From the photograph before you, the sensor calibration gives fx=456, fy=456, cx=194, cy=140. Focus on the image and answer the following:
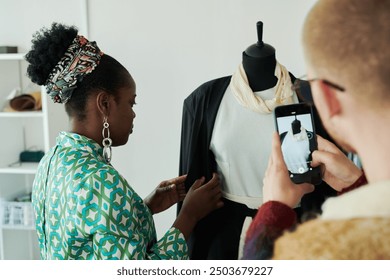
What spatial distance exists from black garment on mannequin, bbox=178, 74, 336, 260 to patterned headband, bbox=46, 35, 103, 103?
0.26m

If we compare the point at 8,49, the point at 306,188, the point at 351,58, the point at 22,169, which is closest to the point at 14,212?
the point at 22,169

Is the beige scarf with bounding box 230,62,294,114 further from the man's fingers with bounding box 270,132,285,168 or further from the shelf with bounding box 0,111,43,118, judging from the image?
the shelf with bounding box 0,111,43,118

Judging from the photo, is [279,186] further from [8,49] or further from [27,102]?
[27,102]

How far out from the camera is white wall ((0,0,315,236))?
1009 millimetres

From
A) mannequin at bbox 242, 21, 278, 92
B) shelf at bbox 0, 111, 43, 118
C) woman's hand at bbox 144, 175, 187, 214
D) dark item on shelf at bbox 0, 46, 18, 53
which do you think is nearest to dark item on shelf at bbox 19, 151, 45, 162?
shelf at bbox 0, 111, 43, 118

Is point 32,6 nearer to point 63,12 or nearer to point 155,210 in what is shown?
point 63,12

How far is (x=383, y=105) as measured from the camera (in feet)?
1.72

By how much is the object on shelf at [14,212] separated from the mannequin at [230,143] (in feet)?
2.22

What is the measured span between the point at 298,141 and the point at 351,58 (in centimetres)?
26

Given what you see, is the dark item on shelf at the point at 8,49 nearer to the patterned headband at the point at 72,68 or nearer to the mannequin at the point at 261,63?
the patterned headband at the point at 72,68

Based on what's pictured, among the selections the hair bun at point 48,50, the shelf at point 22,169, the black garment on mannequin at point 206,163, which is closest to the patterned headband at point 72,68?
the hair bun at point 48,50

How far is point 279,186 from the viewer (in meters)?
0.62

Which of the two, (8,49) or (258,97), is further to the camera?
(8,49)
